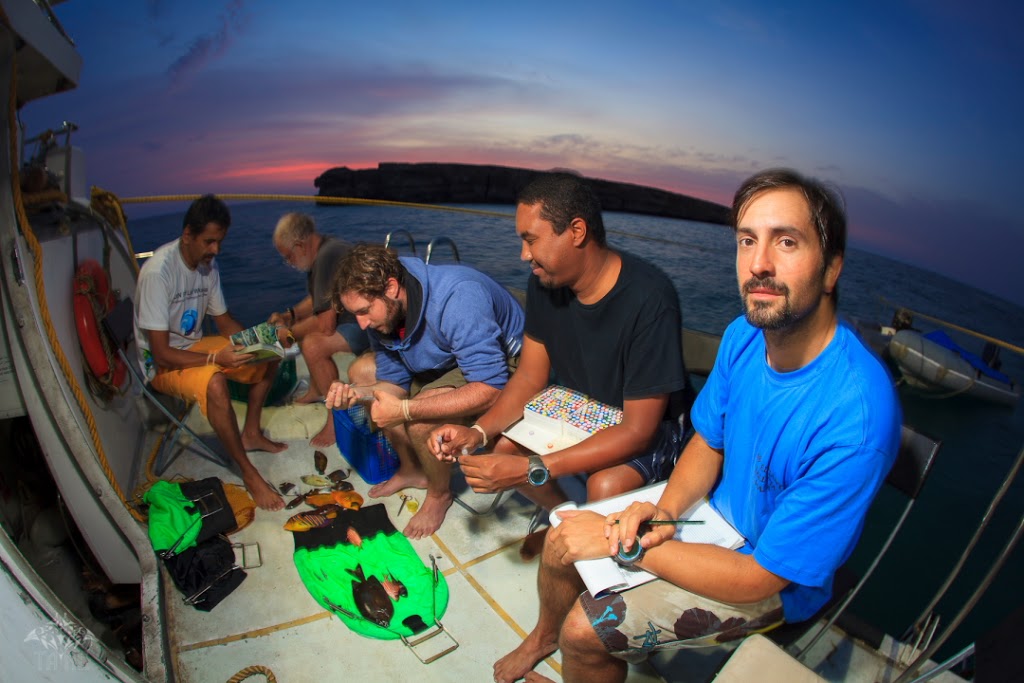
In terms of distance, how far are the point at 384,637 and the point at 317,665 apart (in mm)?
234

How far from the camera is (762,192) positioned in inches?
48.7

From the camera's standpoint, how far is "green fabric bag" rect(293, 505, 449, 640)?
198cm

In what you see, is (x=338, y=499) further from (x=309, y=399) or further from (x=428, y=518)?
(x=309, y=399)

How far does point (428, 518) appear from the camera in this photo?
2.45 meters

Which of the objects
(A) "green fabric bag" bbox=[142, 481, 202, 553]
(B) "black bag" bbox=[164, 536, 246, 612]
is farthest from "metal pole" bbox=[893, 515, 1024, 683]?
(A) "green fabric bag" bbox=[142, 481, 202, 553]

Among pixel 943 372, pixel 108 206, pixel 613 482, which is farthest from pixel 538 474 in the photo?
pixel 943 372

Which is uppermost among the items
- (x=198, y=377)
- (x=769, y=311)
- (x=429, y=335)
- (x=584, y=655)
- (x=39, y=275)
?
(x=769, y=311)

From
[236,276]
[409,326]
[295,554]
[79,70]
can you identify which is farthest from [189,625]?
[236,276]

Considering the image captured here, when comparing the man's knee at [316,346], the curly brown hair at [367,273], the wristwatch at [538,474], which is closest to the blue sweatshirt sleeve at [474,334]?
the curly brown hair at [367,273]

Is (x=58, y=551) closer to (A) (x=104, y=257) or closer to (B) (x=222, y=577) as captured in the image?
(B) (x=222, y=577)

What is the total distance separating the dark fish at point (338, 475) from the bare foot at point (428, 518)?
569 millimetres

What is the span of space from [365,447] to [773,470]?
6.67 feet

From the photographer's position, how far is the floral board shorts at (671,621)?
132cm

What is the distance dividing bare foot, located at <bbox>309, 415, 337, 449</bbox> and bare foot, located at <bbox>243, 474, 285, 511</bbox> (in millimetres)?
493
